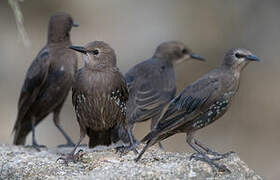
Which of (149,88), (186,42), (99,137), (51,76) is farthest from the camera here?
(186,42)

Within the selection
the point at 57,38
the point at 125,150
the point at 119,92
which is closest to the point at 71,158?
the point at 125,150

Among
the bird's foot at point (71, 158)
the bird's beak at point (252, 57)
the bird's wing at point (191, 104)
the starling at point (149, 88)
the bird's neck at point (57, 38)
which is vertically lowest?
the bird's foot at point (71, 158)

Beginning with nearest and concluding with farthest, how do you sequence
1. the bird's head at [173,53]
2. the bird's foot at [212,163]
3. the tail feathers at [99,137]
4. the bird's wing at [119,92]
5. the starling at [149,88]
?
1. the bird's foot at [212,163]
2. the bird's wing at [119,92]
3. the tail feathers at [99,137]
4. the starling at [149,88]
5. the bird's head at [173,53]

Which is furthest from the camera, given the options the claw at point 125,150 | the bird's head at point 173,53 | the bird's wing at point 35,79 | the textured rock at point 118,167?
the bird's head at point 173,53

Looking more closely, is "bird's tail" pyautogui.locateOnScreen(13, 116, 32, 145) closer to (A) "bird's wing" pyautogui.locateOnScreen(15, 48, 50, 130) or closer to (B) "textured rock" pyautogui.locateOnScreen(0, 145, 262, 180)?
(A) "bird's wing" pyautogui.locateOnScreen(15, 48, 50, 130)

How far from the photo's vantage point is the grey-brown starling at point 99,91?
8.22 metres

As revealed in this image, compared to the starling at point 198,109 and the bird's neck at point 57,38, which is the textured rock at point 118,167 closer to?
the starling at point 198,109

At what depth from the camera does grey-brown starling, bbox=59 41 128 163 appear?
822cm

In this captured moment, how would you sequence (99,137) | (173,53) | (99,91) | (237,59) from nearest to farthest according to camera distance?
(99,91) < (237,59) < (99,137) < (173,53)

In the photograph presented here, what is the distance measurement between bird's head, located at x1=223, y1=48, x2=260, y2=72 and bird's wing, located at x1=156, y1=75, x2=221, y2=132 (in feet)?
1.00

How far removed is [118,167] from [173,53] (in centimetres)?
404

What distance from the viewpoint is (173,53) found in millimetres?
11266

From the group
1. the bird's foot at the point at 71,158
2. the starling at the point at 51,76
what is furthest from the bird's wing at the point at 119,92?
the starling at the point at 51,76

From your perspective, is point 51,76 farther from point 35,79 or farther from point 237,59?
point 237,59
